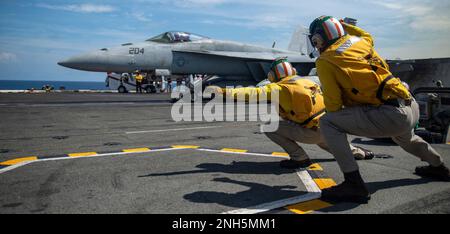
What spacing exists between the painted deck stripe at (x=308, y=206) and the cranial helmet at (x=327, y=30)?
5.70 feet

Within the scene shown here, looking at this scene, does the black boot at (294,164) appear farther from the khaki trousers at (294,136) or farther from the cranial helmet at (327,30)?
the cranial helmet at (327,30)

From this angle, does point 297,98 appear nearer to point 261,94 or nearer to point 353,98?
point 261,94

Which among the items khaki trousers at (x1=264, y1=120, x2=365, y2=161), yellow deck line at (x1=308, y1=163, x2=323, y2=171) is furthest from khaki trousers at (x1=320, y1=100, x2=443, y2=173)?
yellow deck line at (x1=308, y1=163, x2=323, y2=171)

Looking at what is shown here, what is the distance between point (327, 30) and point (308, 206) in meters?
1.93

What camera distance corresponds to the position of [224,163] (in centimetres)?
541

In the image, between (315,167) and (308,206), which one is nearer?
(308,206)

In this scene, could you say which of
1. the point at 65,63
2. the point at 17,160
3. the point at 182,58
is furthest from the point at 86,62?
the point at 17,160

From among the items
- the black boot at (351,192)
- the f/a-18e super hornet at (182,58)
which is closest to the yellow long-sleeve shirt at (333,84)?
the black boot at (351,192)

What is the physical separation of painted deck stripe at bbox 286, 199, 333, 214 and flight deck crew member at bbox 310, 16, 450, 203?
5.7 inches

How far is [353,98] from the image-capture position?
3693 mm

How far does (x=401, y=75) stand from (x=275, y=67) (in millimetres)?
19450

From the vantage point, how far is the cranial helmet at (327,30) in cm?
378
